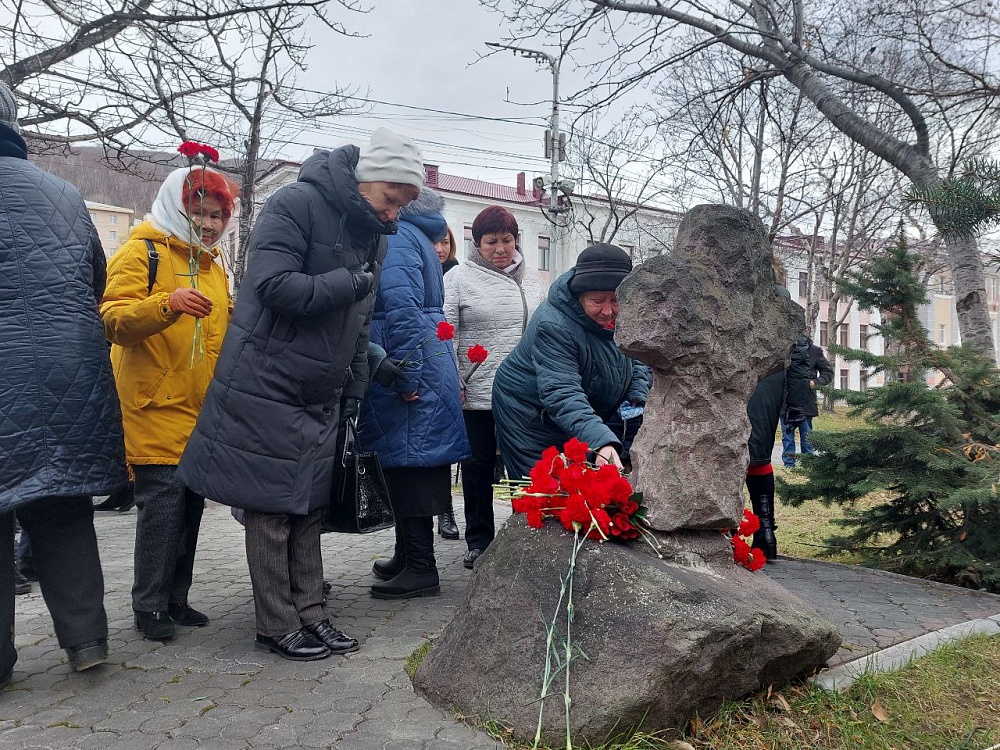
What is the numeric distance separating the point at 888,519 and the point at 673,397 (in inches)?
103

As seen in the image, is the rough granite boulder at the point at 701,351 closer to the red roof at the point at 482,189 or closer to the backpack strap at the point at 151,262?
the backpack strap at the point at 151,262

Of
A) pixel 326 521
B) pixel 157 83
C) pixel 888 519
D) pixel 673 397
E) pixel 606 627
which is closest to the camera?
pixel 606 627

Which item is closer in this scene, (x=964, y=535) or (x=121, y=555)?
(x=964, y=535)

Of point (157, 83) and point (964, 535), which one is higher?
point (157, 83)

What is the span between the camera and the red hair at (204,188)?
11.3ft

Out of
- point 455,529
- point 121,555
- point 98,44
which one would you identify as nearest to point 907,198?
point 455,529

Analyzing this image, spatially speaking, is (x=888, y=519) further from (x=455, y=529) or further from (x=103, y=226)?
(x=103, y=226)

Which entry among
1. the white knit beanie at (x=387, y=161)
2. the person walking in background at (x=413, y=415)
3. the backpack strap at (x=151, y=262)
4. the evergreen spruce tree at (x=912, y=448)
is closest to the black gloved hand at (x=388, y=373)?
the person walking in background at (x=413, y=415)

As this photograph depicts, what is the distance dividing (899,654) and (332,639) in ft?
7.16

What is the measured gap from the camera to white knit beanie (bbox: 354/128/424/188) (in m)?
3.31

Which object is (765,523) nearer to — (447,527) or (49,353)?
(447,527)

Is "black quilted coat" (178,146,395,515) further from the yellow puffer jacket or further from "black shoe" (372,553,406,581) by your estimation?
"black shoe" (372,553,406,581)

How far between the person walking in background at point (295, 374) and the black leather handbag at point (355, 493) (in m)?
0.15

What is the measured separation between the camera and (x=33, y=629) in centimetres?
369
